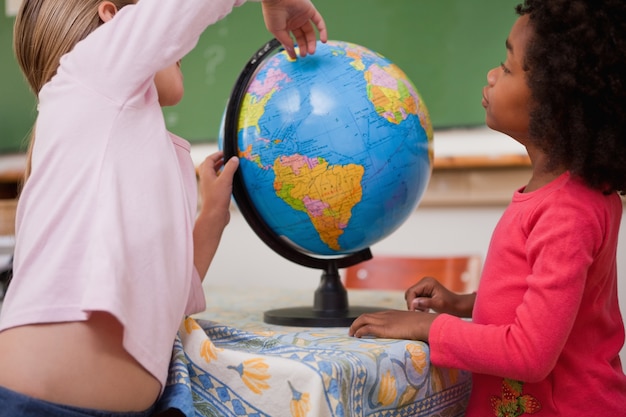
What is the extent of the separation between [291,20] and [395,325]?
2.07 feet

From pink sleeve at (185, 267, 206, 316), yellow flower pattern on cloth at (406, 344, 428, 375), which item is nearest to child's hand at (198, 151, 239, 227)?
pink sleeve at (185, 267, 206, 316)

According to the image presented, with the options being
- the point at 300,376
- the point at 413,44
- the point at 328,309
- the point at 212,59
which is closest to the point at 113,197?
the point at 300,376

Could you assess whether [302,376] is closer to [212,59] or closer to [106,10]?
[106,10]

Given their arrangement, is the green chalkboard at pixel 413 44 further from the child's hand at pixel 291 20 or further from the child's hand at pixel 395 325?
the child's hand at pixel 395 325

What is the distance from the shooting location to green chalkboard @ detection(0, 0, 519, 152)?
8.75 feet

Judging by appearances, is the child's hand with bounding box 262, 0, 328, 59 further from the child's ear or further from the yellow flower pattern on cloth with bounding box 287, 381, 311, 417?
the yellow flower pattern on cloth with bounding box 287, 381, 311, 417

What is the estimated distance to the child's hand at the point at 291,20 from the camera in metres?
1.38

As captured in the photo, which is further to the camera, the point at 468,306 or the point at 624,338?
the point at 468,306

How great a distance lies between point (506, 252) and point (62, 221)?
2.09 feet

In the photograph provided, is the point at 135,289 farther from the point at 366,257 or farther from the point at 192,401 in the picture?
the point at 366,257

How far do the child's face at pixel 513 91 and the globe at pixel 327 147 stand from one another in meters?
0.18

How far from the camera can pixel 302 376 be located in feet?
3.03

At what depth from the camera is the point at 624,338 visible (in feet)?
3.68

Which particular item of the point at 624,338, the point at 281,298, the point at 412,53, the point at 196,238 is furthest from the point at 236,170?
the point at 412,53
